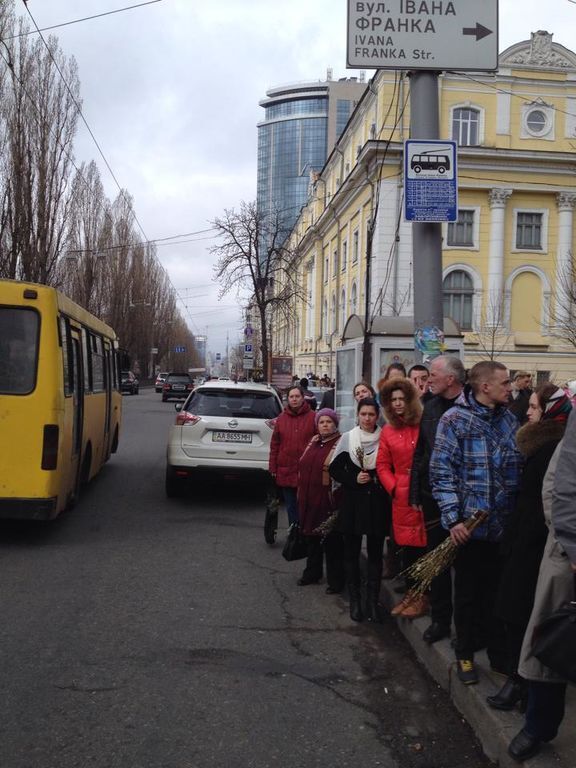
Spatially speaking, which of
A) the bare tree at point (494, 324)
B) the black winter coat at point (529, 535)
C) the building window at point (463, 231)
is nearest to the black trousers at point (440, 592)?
the black winter coat at point (529, 535)

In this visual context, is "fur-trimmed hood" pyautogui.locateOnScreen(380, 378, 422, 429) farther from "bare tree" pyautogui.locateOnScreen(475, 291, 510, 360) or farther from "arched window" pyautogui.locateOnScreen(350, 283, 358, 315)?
"arched window" pyautogui.locateOnScreen(350, 283, 358, 315)

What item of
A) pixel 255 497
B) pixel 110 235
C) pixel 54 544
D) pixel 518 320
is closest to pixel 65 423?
pixel 54 544

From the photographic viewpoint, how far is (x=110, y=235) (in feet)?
161

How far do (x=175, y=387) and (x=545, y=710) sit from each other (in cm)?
4374

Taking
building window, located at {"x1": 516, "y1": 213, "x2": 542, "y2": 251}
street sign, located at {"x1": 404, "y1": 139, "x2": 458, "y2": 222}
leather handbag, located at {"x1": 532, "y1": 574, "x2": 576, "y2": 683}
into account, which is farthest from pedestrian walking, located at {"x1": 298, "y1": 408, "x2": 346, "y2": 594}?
building window, located at {"x1": 516, "y1": 213, "x2": 542, "y2": 251}

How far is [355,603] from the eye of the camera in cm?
587

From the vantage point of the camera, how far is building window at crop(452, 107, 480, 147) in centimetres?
3744

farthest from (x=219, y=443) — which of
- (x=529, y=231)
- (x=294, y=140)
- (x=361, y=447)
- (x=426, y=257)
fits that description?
(x=294, y=140)

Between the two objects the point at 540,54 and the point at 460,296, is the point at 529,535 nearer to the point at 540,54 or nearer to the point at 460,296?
the point at 460,296

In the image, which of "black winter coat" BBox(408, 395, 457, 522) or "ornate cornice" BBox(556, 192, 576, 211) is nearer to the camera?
"black winter coat" BBox(408, 395, 457, 522)

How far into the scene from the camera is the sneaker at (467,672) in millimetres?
4184

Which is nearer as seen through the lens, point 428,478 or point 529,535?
point 529,535

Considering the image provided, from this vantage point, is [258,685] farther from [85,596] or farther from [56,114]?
[56,114]

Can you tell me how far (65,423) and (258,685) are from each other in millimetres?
4352
